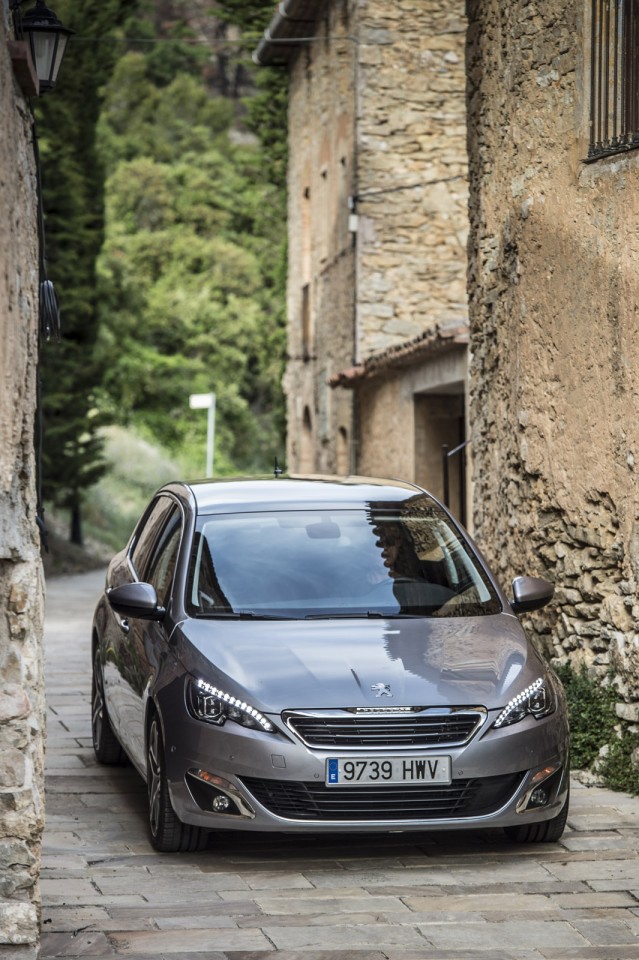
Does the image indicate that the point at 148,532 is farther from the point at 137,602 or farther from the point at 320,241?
the point at 320,241

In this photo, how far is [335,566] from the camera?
7.29m

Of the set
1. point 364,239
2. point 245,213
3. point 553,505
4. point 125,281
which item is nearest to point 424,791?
point 553,505

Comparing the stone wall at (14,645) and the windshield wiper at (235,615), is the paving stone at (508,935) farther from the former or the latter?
the windshield wiper at (235,615)

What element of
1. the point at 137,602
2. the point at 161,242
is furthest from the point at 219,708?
the point at 161,242

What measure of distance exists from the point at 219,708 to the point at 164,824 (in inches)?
25.0

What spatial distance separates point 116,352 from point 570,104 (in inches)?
835

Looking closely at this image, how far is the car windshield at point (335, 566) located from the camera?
705cm

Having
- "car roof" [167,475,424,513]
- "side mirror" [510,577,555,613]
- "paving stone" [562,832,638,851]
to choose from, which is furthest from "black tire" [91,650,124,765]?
"paving stone" [562,832,638,851]

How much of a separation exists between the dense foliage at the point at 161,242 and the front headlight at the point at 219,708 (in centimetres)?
1819

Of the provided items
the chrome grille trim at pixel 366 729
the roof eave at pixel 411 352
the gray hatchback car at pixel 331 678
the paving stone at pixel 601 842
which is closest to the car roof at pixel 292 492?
the gray hatchback car at pixel 331 678

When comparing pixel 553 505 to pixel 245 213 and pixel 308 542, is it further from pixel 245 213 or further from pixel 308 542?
pixel 245 213

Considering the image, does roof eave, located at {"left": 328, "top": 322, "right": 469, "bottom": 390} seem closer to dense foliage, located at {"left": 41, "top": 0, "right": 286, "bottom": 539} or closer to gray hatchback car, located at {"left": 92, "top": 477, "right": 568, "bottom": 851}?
gray hatchback car, located at {"left": 92, "top": 477, "right": 568, "bottom": 851}

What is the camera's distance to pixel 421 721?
6.20 meters

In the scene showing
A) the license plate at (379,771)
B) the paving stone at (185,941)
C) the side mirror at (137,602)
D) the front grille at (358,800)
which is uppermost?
the side mirror at (137,602)
